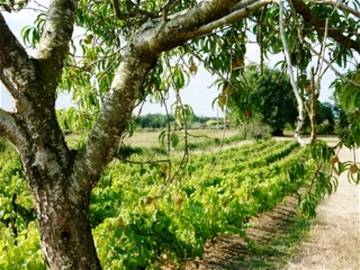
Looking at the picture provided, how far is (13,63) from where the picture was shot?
218 centimetres

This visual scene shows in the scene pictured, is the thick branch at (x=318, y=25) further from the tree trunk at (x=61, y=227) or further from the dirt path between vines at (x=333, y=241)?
the dirt path between vines at (x=333, y=241)

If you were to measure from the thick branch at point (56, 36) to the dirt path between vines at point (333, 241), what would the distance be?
21.4 ft

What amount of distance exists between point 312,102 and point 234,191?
33.0 feet

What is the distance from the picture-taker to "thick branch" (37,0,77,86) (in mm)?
2320

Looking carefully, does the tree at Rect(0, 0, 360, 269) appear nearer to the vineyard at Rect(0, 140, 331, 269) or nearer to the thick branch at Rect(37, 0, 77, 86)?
the thick branch at Rect(37, 0, 77, 86)

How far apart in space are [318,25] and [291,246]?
779 centimetres

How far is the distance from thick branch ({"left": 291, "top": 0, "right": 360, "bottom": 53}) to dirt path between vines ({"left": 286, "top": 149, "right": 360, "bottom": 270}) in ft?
20.4

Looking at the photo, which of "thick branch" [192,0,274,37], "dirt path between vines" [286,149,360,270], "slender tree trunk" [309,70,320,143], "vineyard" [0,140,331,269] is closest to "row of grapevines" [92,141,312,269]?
"vineyard" [0,140,331,269]

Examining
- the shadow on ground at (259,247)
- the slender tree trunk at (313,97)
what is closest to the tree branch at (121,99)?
the slender tree trunk at (313,97)

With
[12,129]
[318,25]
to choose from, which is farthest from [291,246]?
[12,129]

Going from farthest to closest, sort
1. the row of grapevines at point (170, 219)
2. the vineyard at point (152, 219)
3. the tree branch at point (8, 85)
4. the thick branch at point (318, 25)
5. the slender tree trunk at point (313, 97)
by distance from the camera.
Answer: the row of grapevines at point (170, 219)
the vineyard at point (152, 219)
the thick branch at point (318, 25)
the tree branch at point (8, 85)
the slender tree trunk at point (313, 97)

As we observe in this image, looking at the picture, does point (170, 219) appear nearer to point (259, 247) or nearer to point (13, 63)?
point (259, 247)

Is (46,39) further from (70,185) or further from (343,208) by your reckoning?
(343,208)

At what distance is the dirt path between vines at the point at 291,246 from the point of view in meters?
8.55
